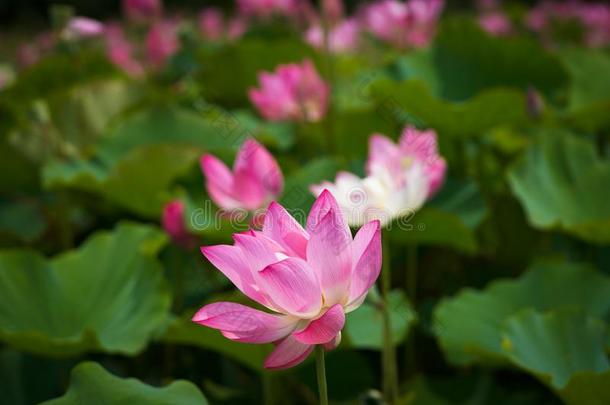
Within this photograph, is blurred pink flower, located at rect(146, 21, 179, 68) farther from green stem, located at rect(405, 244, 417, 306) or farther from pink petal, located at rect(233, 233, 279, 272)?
pink petal, located at rect(233, 233, 279, 272)

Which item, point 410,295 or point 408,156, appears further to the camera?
point 410,295

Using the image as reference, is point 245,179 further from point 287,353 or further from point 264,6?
point 264,6

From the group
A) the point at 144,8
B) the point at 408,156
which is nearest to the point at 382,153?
the point at 408,156

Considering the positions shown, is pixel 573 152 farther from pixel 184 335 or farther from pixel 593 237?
pixel 184 335

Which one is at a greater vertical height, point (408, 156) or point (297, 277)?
point (297, 277)

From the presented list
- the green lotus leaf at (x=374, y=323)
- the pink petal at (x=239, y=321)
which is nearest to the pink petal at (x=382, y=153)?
the green lotus leaf at (x=374, y=323)

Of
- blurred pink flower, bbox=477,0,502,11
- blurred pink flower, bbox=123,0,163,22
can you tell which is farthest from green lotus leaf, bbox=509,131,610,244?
blurred pink flower, bbox=477,0,502,11

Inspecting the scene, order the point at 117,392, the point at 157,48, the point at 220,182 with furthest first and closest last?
the point at 157,48, the point at 220,182, the point at 117,392

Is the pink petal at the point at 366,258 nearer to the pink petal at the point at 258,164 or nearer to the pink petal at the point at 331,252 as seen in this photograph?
the pink petal at the point at 331,252
